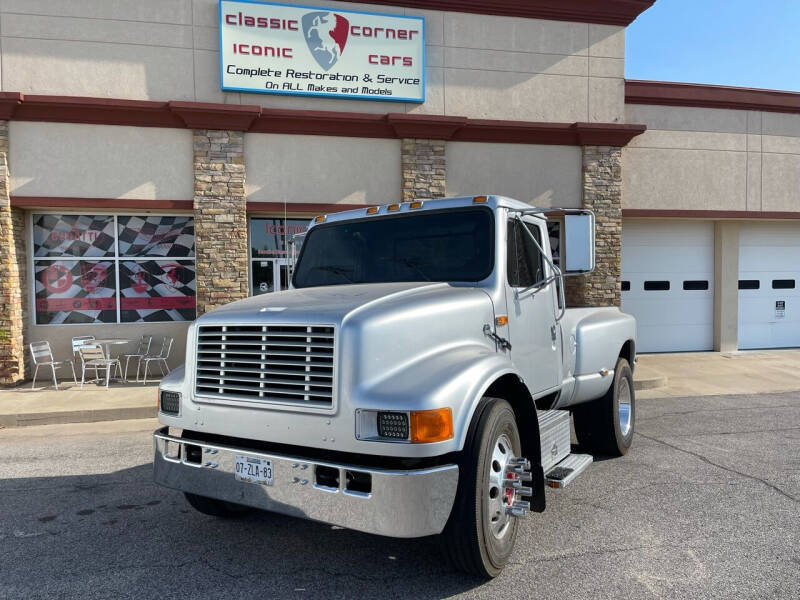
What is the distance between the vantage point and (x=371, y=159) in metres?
12.0

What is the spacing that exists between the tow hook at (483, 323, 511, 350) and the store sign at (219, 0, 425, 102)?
9.03 metres

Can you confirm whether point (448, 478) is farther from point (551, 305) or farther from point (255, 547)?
point (551, 305)

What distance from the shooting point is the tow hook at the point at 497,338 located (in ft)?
12.8

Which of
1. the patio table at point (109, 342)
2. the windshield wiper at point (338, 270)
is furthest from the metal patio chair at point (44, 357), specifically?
the windshield wiper at point (338, 270)

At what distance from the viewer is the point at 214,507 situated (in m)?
4.30

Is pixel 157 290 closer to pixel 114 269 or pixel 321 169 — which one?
pixel 114 269

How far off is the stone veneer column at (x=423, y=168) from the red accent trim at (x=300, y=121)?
20cm

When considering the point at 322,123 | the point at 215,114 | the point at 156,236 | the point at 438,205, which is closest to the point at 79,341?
the point at 156,236

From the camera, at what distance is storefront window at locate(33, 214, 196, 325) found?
453 inches

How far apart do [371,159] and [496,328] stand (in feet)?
28.4

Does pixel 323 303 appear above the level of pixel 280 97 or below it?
below

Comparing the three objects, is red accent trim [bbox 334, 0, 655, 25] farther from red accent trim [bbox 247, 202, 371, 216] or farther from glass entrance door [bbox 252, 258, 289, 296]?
glass entrance door [bbox 252, 258, 289, 296]

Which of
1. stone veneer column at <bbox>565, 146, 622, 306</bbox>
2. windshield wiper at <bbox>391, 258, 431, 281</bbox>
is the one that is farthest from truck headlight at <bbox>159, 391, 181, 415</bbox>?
stone veneer column at <bbox>565, 146, 622, 306</bbox>

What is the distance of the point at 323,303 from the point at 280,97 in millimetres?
9179
